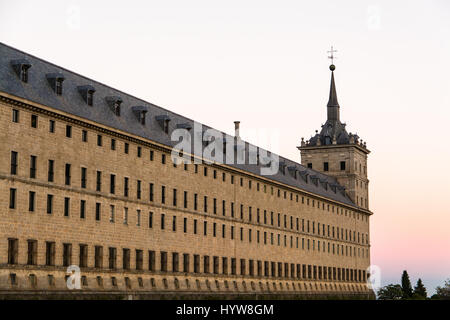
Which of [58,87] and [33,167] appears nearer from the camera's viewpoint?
[33,167]

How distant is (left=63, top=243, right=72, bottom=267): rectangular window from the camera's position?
73.0 metres

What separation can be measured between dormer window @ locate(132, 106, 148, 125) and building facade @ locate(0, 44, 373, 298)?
0.39 feet

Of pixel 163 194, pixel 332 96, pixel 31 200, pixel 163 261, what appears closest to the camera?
pixel 31 200

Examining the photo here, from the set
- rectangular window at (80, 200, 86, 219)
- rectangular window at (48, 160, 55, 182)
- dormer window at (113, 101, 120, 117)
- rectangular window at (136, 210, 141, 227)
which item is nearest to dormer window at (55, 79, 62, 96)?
rectangular window at (48, 160, 55, 182)

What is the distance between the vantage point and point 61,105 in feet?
244

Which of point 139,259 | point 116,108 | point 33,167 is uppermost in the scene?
point 116,108

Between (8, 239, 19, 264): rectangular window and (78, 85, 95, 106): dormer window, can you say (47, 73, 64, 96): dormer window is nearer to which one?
(78, 85, 95, 106): dormer window

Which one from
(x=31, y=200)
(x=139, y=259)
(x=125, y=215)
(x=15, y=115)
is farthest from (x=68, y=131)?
(x=139, y=259)

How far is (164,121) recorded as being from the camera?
3671 inches

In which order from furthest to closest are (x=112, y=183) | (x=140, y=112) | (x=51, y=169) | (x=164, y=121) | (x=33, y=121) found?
(x=164, y=121), (x=140, y=112), (x=112, y=183), (x=51, y=169), (x=33, y=121)

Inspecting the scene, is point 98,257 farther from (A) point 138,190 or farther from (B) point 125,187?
(A) point 138,190

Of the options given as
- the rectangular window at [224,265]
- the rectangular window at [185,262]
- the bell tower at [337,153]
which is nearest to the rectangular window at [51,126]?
the rectangular window at [185,262]

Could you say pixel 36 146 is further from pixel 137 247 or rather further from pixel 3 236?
pixel 137 247

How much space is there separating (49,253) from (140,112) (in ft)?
72.9
